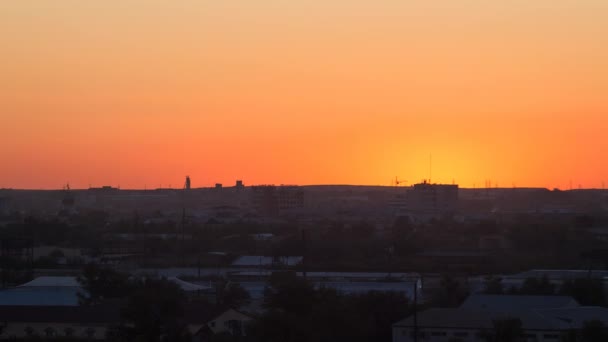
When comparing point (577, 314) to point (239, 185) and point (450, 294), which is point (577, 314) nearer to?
point (450, 294)

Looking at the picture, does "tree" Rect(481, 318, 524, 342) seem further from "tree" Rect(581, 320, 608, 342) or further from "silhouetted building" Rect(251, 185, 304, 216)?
"silhouetted building" Rect(251, 185, 304, 216)

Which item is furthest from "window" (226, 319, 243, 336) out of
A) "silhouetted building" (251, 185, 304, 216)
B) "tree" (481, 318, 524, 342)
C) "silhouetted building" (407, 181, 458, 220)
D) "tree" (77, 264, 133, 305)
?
"silhouetted building" (407, 181, 458, 220)

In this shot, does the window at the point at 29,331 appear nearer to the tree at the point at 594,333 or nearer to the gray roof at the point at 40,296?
the gray roof at the point at 40,296

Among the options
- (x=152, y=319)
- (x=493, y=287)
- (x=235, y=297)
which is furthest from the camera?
(x=493, y=287)

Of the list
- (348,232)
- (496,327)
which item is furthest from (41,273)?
(348,232)

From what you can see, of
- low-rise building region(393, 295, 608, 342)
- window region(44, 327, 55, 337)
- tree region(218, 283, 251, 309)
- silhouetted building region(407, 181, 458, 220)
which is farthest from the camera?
silhouetted building region(407, 181, 458, 220)

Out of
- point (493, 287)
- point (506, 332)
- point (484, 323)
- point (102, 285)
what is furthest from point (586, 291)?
point (102, 285)

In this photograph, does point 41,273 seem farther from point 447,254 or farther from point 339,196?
point 339,196

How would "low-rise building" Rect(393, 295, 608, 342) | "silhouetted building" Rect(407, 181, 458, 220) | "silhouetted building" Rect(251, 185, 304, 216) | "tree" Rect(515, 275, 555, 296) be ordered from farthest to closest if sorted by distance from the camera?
"silhouetted building" Rect(407, 181, 458, 220)
"silhouetted building" Rect(251, 185, 304, 216)
"tree" Rect(515, 275, 555, 296)
"low-rise building" Rect(393, 295, 608, 342)

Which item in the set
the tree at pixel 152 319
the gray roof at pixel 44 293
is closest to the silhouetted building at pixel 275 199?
the gray roof at pixel 44 293
